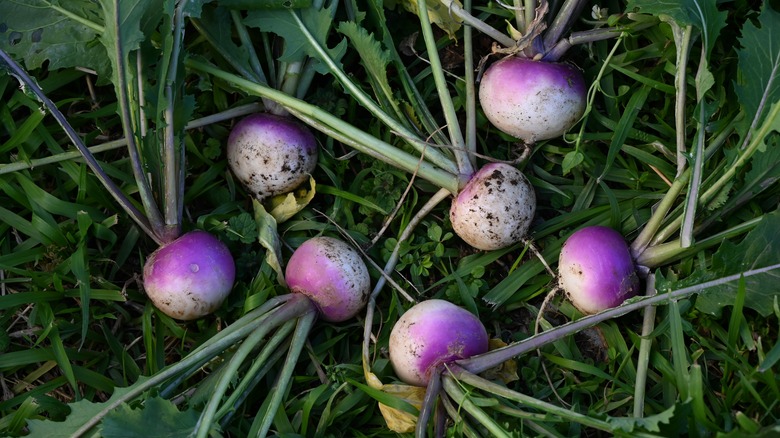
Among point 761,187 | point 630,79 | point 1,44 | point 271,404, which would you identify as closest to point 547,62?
point 630,79

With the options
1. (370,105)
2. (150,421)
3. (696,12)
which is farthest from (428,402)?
(696,12)

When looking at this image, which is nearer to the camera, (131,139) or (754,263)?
(754,263)

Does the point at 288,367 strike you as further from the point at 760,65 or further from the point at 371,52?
the point at 760,65

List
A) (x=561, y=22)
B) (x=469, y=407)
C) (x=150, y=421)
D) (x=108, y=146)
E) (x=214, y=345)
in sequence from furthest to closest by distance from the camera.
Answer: (x=108, y=146) < (x=561, y=22) < (x=214, y=345) < (x=469, y=407) < (x=150, y=421)

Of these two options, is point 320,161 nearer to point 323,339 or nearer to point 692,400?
point 323,339

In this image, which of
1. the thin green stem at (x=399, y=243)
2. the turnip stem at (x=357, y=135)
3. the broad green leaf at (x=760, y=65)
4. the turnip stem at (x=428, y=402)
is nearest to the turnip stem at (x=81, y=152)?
the turnip stem at (x=357, y=135)

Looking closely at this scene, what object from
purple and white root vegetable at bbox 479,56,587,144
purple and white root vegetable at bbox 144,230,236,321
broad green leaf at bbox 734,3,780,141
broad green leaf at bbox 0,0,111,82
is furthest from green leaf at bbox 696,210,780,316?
broad green leaf at bbox 0,0,111,82
